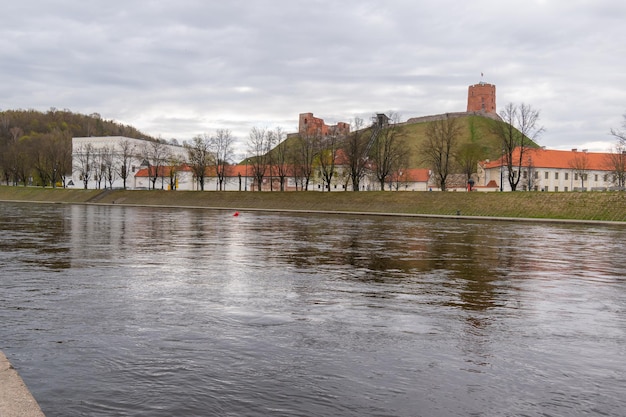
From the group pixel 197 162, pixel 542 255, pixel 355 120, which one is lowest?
pixel 542 255

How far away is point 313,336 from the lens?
9070 mm

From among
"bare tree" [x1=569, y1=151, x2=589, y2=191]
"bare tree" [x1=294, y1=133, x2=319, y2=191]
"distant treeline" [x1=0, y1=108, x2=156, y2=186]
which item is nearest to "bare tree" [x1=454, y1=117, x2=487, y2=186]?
"bare tree" [x1=569, y1=151, x2=589, y2=191]

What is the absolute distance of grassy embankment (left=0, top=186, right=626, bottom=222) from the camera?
53838 millimetres

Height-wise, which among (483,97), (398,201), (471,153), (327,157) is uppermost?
(483,97)

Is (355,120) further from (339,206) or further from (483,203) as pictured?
(483,203)

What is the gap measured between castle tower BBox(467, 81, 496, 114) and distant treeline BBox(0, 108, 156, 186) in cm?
11696

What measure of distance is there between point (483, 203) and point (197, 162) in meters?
63.3

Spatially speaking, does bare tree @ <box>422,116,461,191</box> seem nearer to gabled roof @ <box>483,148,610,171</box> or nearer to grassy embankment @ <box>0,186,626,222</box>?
gabled roof @ <box>483,148,610,171</box>

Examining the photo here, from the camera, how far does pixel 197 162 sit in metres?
A: 108

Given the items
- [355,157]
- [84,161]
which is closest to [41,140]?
[84,161]

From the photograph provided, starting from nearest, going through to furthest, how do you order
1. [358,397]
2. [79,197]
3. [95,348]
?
[358,397]
[95,348]
[79,197]

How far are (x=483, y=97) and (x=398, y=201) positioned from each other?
400 ft

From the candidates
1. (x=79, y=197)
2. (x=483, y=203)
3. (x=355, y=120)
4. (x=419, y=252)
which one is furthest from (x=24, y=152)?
(x=419, y=252)

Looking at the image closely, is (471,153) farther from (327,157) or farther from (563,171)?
(327,157)
